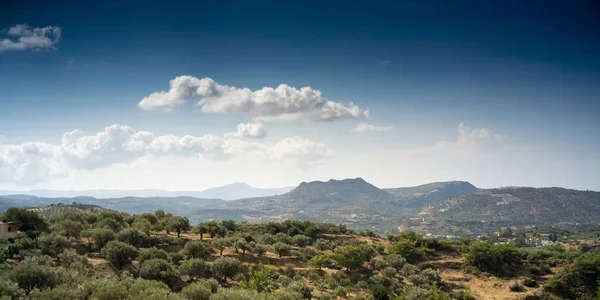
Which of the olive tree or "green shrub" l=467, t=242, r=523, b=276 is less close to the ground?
the olive tree

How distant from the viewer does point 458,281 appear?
53.3m

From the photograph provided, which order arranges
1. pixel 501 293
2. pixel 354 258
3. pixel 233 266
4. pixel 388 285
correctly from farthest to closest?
pixel 354 258 → pixel 501 293 → pixel 388 285 → pixel 233 266

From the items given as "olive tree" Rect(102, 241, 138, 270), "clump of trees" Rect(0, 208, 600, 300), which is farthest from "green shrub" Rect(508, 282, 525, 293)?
"olive tree" Rect(102, 241, 138, 270)

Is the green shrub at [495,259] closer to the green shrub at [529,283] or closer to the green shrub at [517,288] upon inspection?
the green shrub at [529,283]

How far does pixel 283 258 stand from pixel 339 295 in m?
16.0

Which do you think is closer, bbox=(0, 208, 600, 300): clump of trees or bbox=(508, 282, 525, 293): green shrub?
bbox=(0, 208, 600, 300): clump of trees

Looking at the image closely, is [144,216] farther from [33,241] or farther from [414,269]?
[414,269]

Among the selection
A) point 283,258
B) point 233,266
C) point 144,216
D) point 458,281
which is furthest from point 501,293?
point 144,216

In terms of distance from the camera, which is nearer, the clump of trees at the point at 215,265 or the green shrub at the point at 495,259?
the clump of trees at the point at 215,265

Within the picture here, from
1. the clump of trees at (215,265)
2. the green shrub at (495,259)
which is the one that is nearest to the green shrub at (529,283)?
the clump of trees at (215,265)

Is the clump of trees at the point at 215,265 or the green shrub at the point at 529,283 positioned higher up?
the clump of trees at the point at 215,265

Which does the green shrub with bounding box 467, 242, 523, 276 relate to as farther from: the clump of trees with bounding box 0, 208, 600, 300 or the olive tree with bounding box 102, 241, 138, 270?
the olive tree with bounding box 102, 241, 138, 270

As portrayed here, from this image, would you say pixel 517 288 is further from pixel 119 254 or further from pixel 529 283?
pixel 119 254

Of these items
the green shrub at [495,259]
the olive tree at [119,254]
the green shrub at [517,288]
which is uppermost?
the olive tree at [119,254]
